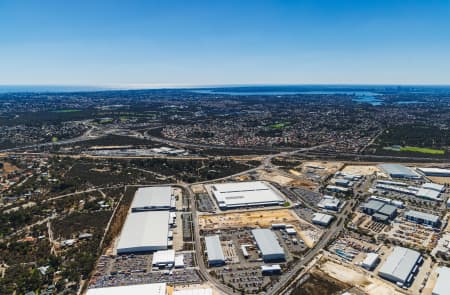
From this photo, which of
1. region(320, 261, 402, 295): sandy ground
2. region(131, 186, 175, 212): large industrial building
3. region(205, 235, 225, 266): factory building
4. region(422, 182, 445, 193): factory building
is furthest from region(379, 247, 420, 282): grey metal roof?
region(131, 186, 175, 212): large industrial building

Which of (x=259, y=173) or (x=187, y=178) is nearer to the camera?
(x=187, y=178)

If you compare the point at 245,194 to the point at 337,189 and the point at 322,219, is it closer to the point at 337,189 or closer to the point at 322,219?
the point at 322,219

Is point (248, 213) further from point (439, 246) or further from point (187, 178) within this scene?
point (439, 246)

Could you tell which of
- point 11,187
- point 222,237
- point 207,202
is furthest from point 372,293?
point 11,187

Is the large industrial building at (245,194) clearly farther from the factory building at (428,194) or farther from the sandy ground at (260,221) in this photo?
the factory building at (428,194)

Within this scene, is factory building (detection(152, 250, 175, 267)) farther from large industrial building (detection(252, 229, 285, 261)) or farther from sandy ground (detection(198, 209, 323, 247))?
large industrial building (detection(252, 229, 285, 261))

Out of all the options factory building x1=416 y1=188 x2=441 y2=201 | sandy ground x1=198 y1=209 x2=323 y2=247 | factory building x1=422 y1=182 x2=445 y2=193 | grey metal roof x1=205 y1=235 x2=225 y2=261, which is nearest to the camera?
grey metal roof x1=205 y1=235 x2=225 y2=261

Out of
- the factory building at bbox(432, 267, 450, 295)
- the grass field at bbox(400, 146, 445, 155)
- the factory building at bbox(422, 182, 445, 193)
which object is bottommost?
the factory building at bbox(432, 267, 450, 295)
